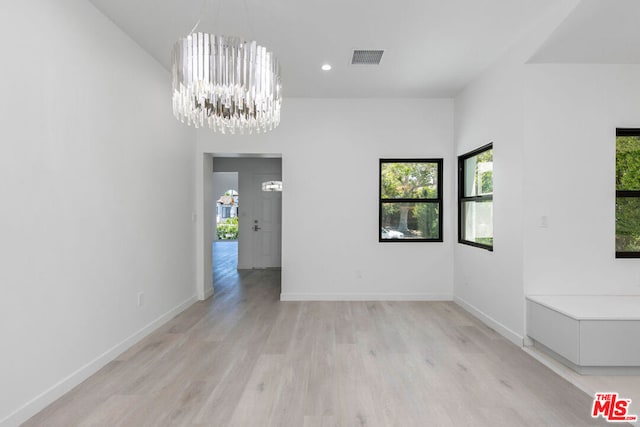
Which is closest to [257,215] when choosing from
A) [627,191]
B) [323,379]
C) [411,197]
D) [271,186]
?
[271,186]

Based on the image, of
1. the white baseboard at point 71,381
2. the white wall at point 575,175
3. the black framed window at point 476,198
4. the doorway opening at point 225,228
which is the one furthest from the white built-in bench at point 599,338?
the doorway opening at point 225,228

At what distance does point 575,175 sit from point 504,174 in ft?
1.99

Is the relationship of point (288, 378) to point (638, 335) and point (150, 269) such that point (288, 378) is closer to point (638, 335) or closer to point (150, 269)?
point (150, 269)

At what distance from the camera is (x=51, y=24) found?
2.35 metres

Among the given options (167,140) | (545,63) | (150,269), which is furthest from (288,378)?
(545,63)

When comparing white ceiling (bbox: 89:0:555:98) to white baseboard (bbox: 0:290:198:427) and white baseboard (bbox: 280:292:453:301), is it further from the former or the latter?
white baseboard (bbox: 280:292:453:301)

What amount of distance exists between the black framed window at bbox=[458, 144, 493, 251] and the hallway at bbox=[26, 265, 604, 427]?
42.9 inches

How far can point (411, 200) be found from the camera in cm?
512

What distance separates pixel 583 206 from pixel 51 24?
4.65m

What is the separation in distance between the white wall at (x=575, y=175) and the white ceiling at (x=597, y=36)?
118 mm

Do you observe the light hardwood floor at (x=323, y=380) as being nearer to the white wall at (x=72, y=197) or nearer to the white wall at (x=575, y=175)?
the white wall at (x=72, y=197)

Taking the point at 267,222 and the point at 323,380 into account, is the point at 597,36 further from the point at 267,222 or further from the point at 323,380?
the point at 267,222

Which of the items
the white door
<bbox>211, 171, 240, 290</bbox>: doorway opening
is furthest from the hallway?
the white door

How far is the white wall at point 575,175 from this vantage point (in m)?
3.25
